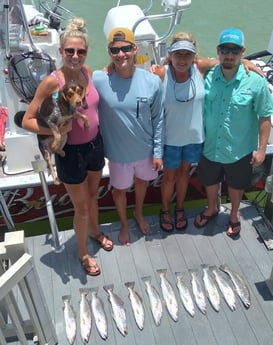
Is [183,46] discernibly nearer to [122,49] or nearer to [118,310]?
[122,49]

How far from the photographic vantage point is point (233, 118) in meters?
3.17

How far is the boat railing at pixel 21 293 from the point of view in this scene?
2170mm

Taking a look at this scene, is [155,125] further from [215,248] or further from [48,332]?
[48,332]

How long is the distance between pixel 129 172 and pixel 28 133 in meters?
1.48

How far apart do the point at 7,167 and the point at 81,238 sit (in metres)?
1.53

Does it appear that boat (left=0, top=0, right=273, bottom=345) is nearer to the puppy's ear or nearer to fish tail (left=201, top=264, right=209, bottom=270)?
fish tail (left=201, top=264, right=209, bottom=270)

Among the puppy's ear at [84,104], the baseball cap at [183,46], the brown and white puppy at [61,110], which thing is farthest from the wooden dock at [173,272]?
the baseball cap at [183,46]

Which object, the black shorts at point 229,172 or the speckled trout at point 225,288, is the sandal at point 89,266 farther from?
the black shorts at point 229,172

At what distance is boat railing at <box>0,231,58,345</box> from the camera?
2170mm

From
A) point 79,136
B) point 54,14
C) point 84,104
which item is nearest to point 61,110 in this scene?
point 84,104

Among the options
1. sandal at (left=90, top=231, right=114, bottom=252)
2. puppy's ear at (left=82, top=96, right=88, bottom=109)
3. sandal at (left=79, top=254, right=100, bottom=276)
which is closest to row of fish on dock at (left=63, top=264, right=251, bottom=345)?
sandal at (left=79, top=254, right=100, bottom=276)

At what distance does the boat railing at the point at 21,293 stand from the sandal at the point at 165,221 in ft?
4.68

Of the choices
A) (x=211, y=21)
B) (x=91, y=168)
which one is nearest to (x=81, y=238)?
(x=91, y=168)

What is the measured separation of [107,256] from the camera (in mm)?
3598
